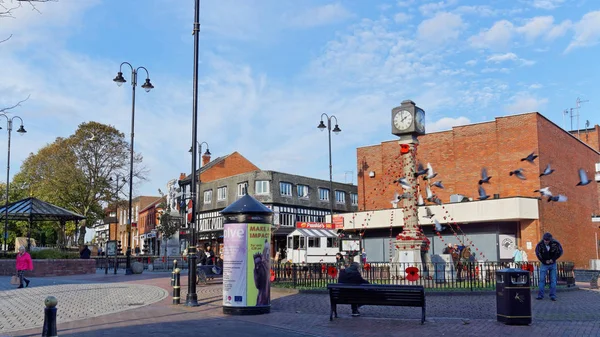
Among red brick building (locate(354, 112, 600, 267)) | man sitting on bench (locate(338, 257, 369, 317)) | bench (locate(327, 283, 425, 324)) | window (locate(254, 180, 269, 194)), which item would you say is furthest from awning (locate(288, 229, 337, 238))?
bench (locate(327, 283, 425, 324))

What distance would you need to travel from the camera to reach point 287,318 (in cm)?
1234

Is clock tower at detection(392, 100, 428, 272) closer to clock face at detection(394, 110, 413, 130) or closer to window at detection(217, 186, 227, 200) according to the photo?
clock face at detection(394, 110, 413, 130)

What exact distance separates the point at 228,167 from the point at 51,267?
41708 mm

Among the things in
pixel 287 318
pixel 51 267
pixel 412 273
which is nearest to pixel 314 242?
pixel 51 267

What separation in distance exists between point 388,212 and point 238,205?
103 feet

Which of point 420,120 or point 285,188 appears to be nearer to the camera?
point 420,120

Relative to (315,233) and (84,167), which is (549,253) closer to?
(315,233)

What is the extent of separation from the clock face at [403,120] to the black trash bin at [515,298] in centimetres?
1240

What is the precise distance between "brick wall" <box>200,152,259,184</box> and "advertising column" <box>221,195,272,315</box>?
54.5 metres

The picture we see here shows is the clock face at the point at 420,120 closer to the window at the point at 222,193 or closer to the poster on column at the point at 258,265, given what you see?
the poster on column at the point at 258,265

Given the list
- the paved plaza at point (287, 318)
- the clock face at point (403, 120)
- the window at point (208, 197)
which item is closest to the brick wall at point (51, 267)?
the paved plaza at point (287, 318)

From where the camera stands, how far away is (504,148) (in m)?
40.6

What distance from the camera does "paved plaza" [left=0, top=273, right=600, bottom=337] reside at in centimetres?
1042

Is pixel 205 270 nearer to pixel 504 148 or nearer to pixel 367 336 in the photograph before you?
pixel 367 336
